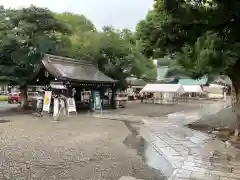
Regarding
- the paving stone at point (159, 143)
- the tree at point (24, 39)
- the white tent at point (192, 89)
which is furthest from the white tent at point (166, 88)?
the paving stone at point (159, 143)

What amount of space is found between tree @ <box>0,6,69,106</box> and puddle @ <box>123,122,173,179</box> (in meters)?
13.8

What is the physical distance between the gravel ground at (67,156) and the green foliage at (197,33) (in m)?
4.36

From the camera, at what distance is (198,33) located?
11.7m

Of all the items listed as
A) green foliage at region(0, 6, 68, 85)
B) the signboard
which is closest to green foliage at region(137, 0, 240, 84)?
the signboard

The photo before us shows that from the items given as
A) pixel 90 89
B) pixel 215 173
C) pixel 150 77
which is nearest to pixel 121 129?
pixel 215 173

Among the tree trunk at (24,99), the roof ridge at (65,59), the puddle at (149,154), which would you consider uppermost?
the roof ridge at (65,59)

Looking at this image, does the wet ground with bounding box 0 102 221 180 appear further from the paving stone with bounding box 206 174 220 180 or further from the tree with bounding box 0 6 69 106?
the tree with bounding box 0 6 69 106

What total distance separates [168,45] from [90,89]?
1467 centimetres

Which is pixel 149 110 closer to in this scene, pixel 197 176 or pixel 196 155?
pixel 196 155

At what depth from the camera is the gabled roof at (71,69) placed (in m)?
22.4

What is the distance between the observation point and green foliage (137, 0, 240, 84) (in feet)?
32.1

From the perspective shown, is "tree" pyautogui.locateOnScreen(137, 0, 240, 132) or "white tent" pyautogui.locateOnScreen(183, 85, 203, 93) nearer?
"tree" pyautogui.locateOnScreen(137, 0, 240, 132)

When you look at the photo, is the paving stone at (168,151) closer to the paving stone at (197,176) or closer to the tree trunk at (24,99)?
the paving stone at (197,176)

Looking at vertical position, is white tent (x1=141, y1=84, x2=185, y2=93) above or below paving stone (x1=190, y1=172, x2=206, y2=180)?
above
